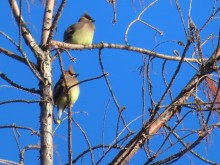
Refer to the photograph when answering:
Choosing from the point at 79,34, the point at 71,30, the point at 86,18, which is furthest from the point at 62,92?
the point at 86,18

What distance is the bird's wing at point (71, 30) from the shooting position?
737 centimetres

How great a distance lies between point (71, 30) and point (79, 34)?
0.18 meters

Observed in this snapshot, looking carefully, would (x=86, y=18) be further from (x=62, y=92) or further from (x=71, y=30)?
(x=62, y=92)

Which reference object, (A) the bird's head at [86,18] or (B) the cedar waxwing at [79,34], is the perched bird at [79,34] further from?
(A) the bird's head at [86,18]

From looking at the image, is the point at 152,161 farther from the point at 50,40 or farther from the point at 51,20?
the point at 51,20

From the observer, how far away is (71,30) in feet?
24.6

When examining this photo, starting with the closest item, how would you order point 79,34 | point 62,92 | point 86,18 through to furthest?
point 62,92 → point 79,34 → point 86,18

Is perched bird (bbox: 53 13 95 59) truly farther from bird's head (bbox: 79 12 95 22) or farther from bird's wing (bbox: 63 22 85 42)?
bird's head (bbox: 79 12 95 22)

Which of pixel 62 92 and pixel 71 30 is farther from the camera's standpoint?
pixel 71 30

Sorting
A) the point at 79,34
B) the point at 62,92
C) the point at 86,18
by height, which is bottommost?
the point at 62,92

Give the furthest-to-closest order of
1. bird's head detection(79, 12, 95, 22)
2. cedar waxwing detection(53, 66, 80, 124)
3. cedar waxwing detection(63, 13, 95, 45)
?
bird's head detection(79, 12, 95, 22), cedar waxwing detection(63, 13, 95, 45), cedar waxwing detection(53, 66, 80, 124)

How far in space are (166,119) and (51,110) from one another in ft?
2.17

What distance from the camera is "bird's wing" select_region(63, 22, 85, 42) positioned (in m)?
7.37

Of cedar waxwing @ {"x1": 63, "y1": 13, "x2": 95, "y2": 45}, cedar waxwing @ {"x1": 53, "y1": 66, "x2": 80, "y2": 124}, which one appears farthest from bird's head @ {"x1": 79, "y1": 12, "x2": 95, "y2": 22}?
cedar waxwing @ {"x1": 53, "y1": 66, "x2": 80, "y2": 124}
